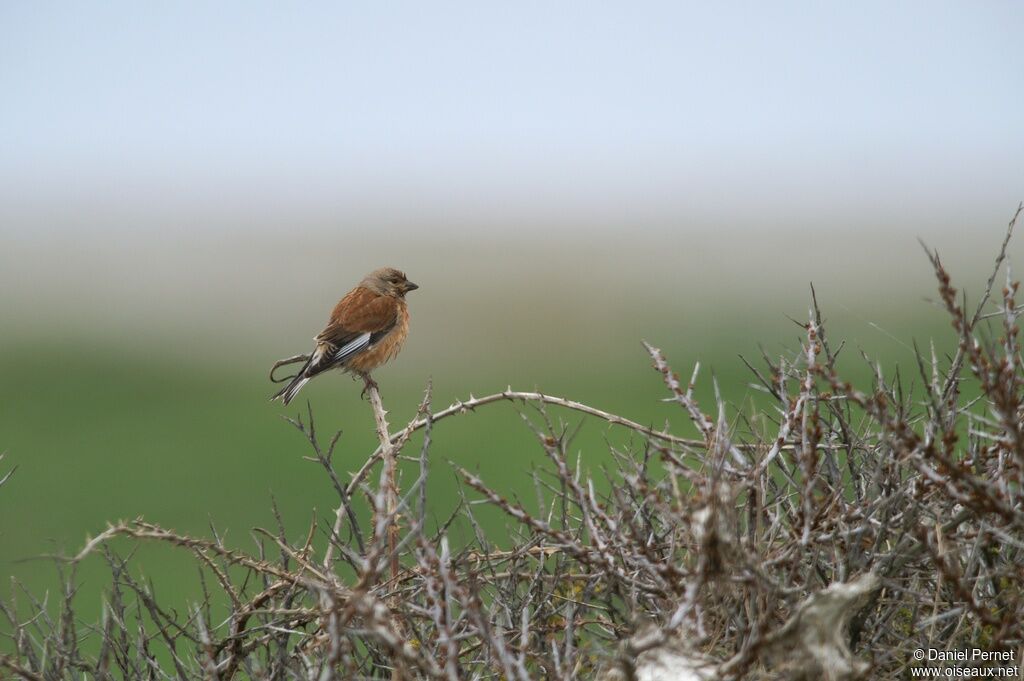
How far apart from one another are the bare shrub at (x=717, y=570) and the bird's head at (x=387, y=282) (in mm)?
3302

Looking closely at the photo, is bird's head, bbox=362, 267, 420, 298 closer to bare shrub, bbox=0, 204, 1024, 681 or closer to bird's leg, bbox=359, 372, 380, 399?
bird's leg, bbox=359, 372, 380, 399

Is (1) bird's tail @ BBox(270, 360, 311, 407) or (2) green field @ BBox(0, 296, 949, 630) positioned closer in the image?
(1) bird's tail @ BBox(270, 360, 311, 407)

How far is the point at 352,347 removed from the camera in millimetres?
6090

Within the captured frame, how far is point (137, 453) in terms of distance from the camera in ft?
84.5

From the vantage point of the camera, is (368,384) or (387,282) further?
(387,282)

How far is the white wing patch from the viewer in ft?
19.6

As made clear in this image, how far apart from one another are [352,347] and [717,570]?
175 inches

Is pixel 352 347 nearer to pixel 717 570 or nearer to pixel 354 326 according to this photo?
pixel 354 326

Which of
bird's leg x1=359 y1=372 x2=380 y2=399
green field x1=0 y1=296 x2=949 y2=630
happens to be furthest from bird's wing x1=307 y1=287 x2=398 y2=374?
green field x1=0 y1=296 x2=949 y2=630

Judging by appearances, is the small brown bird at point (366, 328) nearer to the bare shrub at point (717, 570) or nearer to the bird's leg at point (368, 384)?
the bird's leg at point (368, 384)

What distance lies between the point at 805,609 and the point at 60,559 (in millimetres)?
1535

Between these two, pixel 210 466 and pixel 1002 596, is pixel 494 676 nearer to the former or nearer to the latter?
pixel 1002 596

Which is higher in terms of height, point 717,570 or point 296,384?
point 717,570

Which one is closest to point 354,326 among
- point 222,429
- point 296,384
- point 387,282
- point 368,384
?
point 387,282
